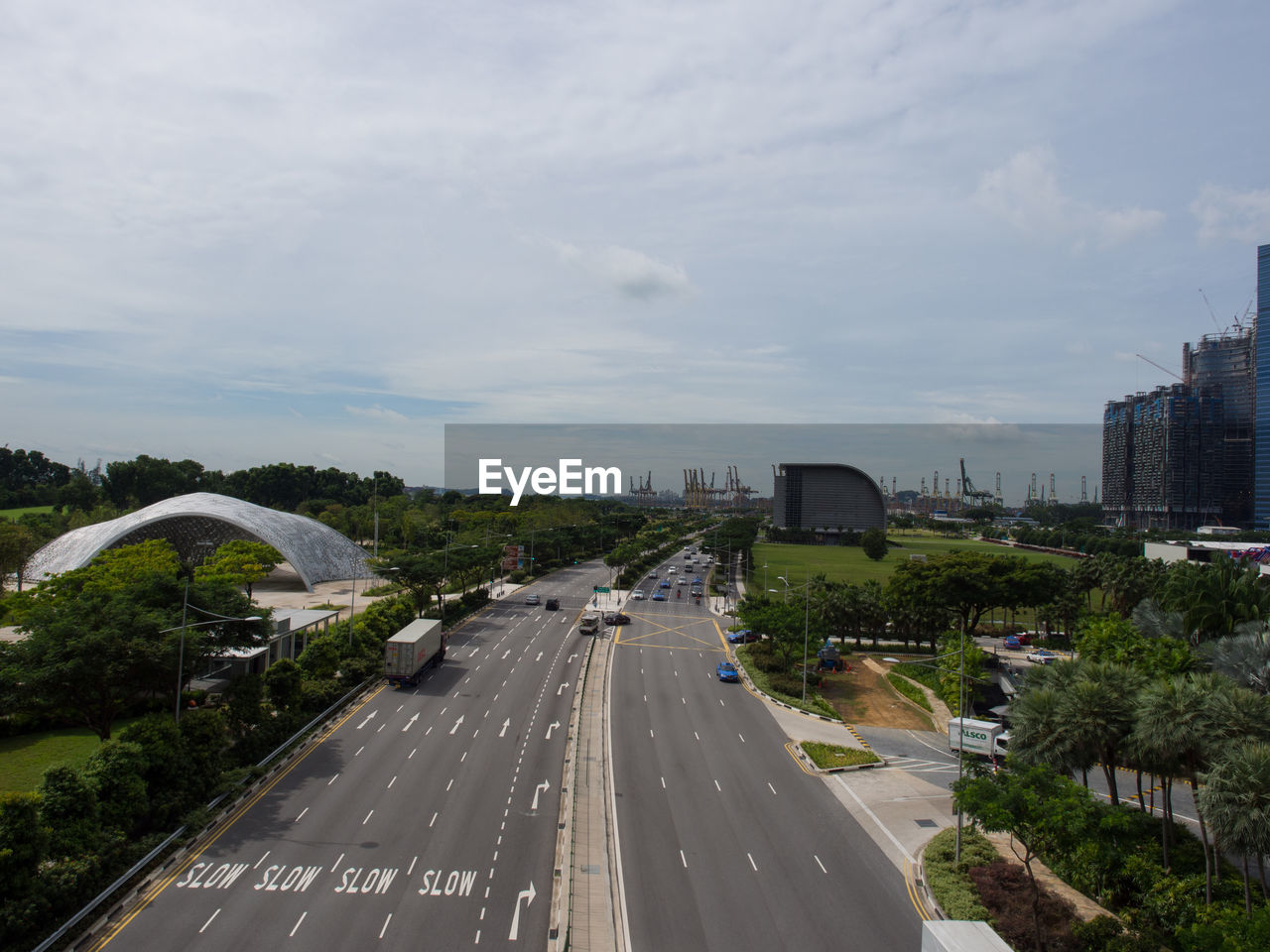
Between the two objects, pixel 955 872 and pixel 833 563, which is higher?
pixel 955 872

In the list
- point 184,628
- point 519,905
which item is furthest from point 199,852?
point 519,905

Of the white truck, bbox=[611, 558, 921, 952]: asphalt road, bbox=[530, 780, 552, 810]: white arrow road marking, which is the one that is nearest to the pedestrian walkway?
bbox=[611, 558, 921, 952]: asphalt road

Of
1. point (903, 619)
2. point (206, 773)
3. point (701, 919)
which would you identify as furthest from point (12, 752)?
point (903, 619)

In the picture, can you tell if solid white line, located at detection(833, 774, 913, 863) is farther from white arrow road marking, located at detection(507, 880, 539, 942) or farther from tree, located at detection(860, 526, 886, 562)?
tree, located at detection(860, 526, 886, 562)

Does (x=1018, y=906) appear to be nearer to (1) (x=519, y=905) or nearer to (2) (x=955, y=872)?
(2) (x=955, y=872)

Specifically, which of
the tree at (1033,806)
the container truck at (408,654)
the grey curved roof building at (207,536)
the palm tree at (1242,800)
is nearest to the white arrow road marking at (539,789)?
the tree at (1033,806)

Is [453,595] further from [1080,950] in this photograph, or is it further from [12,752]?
[1080,950]
